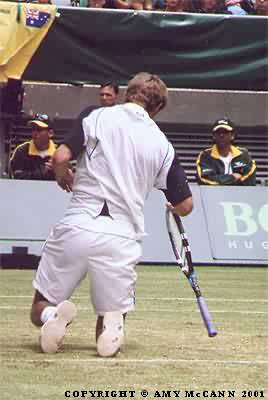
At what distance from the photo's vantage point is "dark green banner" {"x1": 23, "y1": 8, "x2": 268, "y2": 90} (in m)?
18.0

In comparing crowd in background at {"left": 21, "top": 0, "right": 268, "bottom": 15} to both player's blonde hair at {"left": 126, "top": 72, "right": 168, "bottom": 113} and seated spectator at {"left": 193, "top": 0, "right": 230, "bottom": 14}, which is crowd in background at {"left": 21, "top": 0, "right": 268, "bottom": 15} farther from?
player's blonde hair at {"left": 126, "top": 72, "right": 168, "bottom": 113}

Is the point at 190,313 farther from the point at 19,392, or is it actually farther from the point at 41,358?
the point at 19,392

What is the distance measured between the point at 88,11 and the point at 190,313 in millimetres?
7724

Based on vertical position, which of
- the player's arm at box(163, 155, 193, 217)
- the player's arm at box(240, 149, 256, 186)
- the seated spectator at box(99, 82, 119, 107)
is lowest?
the player's arm at box(240, 149, 256, 186)

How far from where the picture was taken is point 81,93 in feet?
66.9

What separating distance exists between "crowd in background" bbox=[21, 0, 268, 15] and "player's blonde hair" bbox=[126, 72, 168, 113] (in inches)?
392

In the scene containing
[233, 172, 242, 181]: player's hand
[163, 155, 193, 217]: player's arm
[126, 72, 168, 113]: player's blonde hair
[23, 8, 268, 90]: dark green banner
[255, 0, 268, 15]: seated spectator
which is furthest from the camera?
[255, 0, 268, 15]: seated spectator

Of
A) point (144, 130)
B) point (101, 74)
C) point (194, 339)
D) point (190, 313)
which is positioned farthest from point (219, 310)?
point (101, 74)

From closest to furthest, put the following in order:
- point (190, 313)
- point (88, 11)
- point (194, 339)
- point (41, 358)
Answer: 1. point (41, 358)
2. point (194, 339)
3. point (190, 313)
4. point (88, 11)

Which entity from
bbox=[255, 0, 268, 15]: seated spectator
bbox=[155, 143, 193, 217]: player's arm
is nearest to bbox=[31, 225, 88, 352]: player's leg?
bbox=[155, 143, 193, 217]: player's arm

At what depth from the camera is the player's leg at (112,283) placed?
332 inches

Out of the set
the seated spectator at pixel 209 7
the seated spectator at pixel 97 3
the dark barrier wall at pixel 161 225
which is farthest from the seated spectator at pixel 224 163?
the seated spectator at pixel 97 3

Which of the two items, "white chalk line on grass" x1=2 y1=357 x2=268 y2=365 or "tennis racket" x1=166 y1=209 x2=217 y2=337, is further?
"tennis racket" x1=166 y1=209 x2=217 y2=337

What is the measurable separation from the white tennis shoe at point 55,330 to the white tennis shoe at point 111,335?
24 cm
